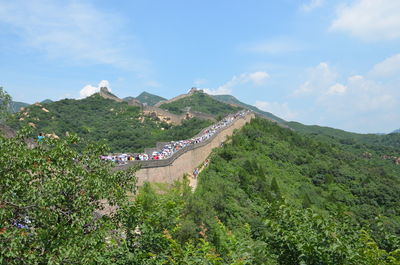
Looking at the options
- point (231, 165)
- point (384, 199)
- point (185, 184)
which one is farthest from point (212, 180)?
point (384, 199)

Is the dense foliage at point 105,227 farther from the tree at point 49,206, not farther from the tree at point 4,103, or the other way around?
the tree at point 4,103

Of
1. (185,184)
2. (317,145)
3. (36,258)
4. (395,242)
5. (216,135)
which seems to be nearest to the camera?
(36,258)

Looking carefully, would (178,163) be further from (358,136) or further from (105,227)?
(358,136)

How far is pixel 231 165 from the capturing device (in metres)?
33.0

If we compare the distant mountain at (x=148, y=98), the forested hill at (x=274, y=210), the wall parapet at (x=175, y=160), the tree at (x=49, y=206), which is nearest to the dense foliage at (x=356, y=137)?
the forested hill at (x=274, y=210)

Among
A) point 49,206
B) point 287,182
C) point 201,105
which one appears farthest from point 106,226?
point 201,105

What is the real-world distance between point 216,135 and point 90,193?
103ft

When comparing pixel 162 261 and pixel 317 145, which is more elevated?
pixel 317 145

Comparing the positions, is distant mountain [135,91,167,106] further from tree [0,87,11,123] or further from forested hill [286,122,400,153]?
tree [0,87,11,123]

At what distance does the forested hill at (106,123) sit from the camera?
166ft

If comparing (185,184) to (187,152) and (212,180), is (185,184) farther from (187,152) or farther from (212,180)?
(187,152)

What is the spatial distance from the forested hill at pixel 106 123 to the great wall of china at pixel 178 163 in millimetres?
12177

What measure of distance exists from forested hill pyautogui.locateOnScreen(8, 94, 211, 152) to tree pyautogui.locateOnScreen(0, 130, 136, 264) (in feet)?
127

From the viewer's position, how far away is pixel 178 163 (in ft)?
89.3
